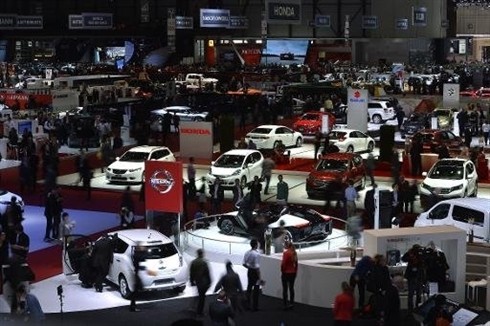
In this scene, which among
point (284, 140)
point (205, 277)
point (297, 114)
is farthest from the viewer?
point (297, 114)

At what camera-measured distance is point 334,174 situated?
2584 centimetres

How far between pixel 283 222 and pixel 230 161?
890 centimetres

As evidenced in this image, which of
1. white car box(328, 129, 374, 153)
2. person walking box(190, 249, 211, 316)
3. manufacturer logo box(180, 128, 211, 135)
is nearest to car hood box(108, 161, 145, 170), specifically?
manufacturer logo box(180, 128, 211, 135)

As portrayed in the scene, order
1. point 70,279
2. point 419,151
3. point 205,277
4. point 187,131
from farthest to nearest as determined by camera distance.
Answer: point 187,131 < point 419,151 < point 70,279 < point 205,277

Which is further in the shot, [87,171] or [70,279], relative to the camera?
[87,171]

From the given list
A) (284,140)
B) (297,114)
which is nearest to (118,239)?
(284,140)

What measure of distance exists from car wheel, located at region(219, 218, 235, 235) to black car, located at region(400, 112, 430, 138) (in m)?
18.9

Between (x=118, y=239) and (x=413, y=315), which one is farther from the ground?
(x=118, y=239)

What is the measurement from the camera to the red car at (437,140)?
1228 inches

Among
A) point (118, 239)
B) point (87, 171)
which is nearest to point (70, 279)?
point (118, 239)

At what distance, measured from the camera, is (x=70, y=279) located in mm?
17359

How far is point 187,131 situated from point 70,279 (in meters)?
15.8

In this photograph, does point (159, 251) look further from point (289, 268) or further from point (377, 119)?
point (377, 119)

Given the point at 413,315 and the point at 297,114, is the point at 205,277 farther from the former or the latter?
the point at 297,114
